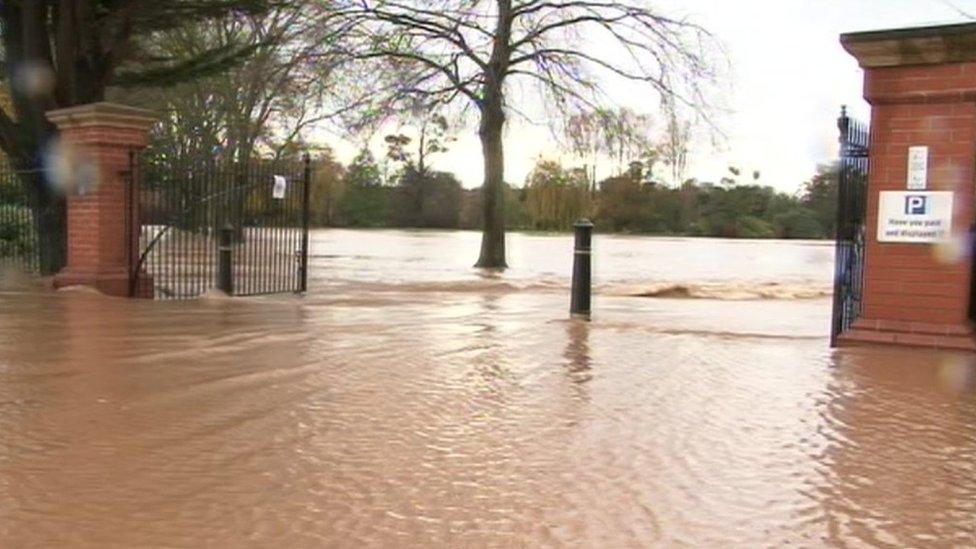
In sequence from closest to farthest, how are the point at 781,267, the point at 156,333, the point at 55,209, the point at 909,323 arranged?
the point at 909,323 → the point at 156,333 → the point at 55,209 → the point at 781,267

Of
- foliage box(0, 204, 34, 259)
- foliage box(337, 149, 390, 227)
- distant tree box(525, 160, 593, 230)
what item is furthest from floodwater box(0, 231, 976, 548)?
foliage box(337, 149, 390, 227)

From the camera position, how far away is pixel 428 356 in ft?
21.9

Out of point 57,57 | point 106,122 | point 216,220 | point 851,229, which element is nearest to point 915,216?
point 851,229

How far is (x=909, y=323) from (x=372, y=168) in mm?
84097

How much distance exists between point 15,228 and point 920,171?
50.5ft

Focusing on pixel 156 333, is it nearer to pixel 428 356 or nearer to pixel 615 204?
pixel 428 356

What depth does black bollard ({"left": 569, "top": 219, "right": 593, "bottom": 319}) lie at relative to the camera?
9297 mm

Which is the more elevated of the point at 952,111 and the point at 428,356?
the point at 952,111

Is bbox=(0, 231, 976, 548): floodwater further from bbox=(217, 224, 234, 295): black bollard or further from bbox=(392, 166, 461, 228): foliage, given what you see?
bbox=(392, 166, 461, 228): foliage

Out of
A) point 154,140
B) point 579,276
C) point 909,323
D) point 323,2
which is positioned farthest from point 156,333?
point 154,140

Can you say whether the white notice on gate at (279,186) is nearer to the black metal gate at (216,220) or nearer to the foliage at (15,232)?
the black metal gate at (216,220)

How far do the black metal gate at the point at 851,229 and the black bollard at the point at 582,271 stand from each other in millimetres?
2518

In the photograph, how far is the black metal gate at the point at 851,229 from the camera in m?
7.43

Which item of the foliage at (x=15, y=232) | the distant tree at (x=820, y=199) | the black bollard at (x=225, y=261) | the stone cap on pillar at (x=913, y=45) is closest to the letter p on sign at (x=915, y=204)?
the stone cap on pillar at (x=913, y=45)
